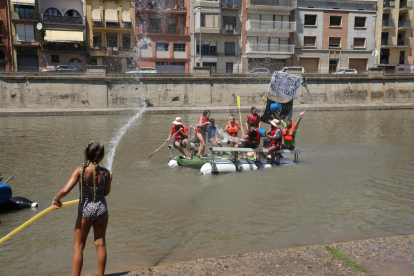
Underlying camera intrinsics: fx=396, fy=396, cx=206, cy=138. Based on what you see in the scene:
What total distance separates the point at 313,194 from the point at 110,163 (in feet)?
20.9

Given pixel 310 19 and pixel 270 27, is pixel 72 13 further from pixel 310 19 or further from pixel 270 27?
pixel 310 19

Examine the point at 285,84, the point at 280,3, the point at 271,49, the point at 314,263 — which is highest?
the point at 280,3

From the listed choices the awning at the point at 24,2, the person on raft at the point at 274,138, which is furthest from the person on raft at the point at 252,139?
the awning at the point at 24,2

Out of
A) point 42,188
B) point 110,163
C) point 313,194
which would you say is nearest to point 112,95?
point 110,163

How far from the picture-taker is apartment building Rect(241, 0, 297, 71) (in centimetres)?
4450

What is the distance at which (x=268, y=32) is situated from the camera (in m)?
44.8

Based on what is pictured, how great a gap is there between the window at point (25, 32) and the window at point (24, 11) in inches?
40.7

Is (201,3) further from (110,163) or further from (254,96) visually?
(110,163)

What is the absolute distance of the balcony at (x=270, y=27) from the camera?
4431 centimetres

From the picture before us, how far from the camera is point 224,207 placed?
8.31 metres

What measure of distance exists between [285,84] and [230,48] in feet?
107

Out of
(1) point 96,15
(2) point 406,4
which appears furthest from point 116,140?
(2) point 406,4

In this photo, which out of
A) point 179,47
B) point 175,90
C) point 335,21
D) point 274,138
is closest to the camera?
point 274,138

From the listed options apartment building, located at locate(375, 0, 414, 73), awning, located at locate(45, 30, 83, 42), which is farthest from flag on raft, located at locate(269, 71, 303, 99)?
apartment building, located at locate(375, 0, 414, 73)
